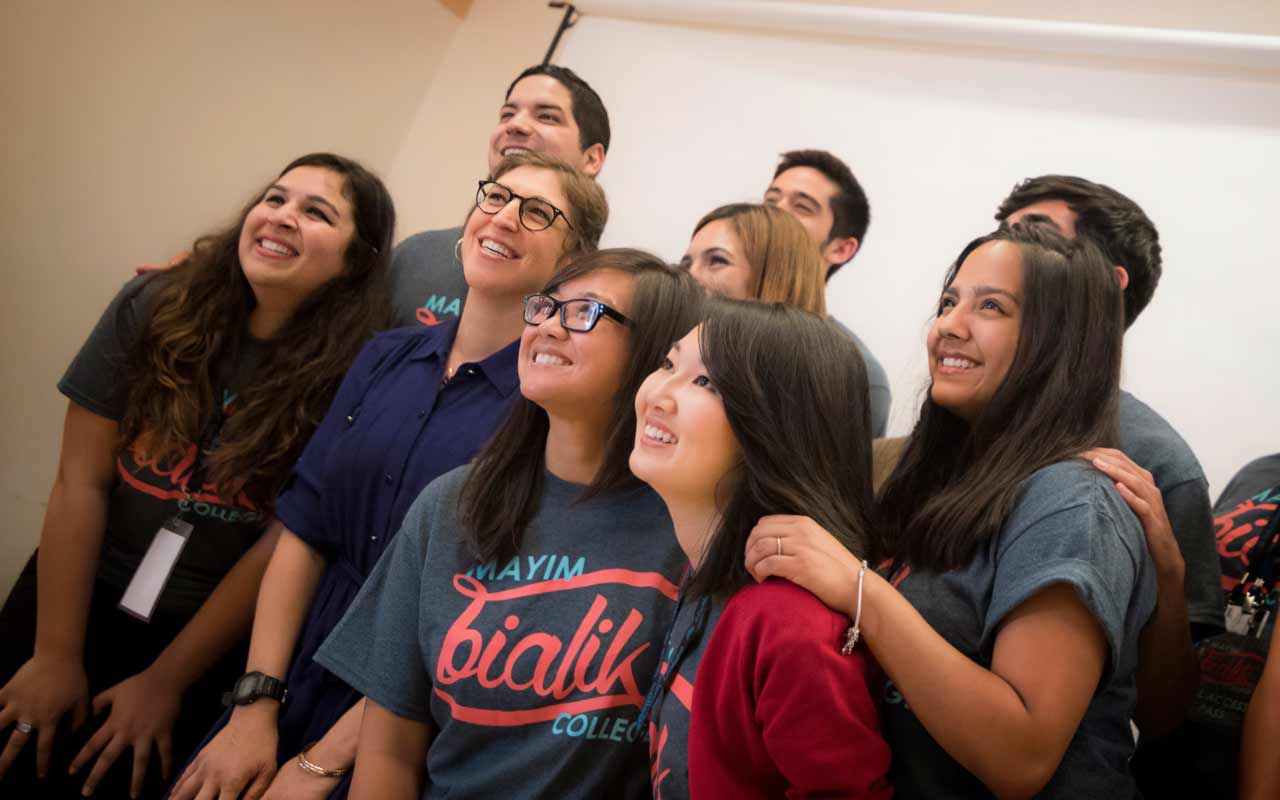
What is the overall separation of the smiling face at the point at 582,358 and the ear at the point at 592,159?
1.29 meters

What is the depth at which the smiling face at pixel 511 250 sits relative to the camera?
6.46ft

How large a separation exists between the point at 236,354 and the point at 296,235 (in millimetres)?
321

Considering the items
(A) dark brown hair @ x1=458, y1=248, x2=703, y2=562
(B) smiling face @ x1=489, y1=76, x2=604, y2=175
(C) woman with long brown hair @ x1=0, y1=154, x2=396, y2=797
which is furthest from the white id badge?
(B) smiling face @ x1=489, y1=76, x2=604, y2=175

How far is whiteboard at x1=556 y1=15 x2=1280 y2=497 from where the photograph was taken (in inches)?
100.0

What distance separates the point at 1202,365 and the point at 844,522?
5.48 ft

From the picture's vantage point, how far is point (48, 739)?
213 cm

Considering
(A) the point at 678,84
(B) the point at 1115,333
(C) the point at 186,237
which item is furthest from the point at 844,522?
(C) the point at 186,237

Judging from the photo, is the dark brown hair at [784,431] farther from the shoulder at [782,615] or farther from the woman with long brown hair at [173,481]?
the woman with long brown hair at [173,481]

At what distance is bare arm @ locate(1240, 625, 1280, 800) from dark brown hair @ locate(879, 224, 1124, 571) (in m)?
0.46

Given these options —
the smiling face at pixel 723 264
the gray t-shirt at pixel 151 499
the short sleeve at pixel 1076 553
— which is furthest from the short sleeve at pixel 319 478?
the short sleeve at pixel 1076 553

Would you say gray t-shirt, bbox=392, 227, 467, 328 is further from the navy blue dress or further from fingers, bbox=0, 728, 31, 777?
fingers, bbox=0, 728, 31, 777

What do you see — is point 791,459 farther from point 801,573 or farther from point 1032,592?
point 1032,592

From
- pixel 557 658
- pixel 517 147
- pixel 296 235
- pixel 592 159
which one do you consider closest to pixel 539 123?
pixel 517 147

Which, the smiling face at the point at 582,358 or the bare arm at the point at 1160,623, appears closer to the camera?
the bare arm at the point at 1160,623
